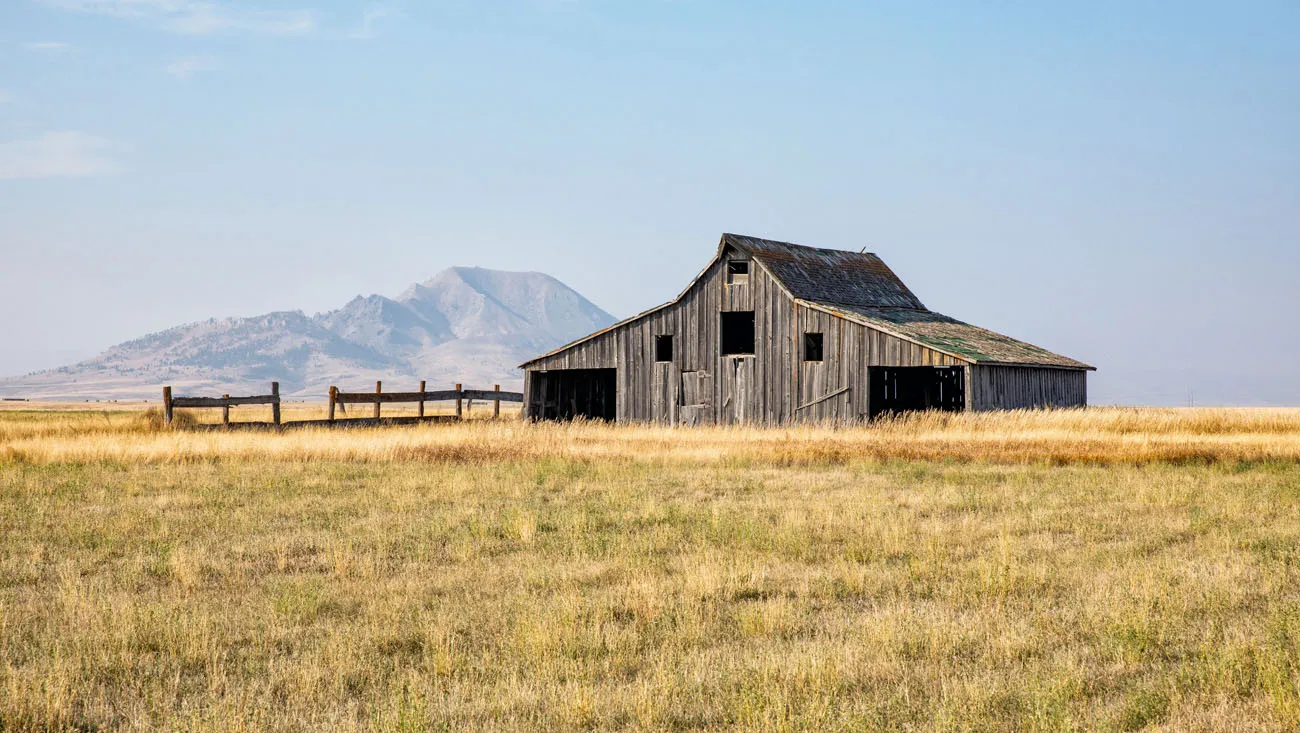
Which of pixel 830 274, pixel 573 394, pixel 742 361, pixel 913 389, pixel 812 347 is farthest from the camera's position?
pixel 573 394

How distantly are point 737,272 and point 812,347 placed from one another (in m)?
3.74

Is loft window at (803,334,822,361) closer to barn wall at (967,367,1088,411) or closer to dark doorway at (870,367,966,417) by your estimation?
dark doorway at (870,367,966,417)

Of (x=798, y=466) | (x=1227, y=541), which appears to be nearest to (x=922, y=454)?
(x=798, y=466)

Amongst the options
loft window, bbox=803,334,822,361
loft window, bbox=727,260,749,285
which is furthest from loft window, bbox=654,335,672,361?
loft window, bbox=803,334,822,361

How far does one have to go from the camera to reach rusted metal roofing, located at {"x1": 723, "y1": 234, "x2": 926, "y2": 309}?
3903 centimetres

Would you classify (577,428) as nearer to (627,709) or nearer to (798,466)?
(798,466)

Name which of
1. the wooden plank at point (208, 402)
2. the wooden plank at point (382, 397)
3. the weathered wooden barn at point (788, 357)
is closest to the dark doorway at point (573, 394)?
the weathered wooden barn at point (788, 357)

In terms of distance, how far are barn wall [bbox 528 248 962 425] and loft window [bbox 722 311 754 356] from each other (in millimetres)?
2792

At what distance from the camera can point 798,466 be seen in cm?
2402

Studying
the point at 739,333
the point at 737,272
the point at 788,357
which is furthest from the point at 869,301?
the point at 788,357

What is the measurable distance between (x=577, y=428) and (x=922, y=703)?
30.1 meters

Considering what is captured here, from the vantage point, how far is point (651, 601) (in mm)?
9836

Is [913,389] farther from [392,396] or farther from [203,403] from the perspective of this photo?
[203,403]

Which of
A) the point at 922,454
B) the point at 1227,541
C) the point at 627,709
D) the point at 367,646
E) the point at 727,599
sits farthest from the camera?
the point at 922,454
